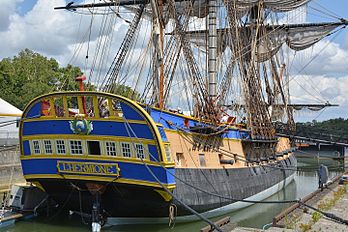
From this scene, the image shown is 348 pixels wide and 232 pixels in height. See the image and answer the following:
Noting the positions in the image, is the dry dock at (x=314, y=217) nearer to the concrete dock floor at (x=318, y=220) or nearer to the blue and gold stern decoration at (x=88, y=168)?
the concrete dock floor at (x=318, y=220)

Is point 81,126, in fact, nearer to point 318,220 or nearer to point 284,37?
point 318,220

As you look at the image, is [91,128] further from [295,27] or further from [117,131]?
[295,27]

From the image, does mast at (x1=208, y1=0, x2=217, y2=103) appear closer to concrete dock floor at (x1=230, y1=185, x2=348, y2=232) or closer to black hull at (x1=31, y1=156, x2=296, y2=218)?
black hull at (x1=31, y1=156, x2=296, y2=218)

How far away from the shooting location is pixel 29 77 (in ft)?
Result: 161

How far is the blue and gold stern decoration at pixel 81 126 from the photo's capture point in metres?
14.2

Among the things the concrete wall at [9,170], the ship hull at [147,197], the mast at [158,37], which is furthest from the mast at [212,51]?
the concrete wall at [9,170]

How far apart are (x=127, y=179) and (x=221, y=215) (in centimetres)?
549

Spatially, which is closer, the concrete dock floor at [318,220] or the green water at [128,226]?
the concrete dock floor at [318,220]

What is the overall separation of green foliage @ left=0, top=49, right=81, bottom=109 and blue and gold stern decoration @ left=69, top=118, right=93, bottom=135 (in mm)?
27529

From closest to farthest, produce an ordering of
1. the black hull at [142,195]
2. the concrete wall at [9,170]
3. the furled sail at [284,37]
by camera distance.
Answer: the black hull at [142,195], the concrete wall at [9,170], the furled sail at [284,37]

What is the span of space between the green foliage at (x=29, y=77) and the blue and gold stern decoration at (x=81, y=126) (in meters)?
27.5

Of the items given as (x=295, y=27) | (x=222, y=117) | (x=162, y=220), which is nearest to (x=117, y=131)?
(x=162, y=220)

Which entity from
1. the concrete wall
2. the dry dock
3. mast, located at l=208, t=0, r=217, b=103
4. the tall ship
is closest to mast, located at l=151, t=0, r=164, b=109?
the tall ship

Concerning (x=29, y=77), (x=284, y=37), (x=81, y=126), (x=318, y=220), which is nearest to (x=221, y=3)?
(x=284, y=37)
